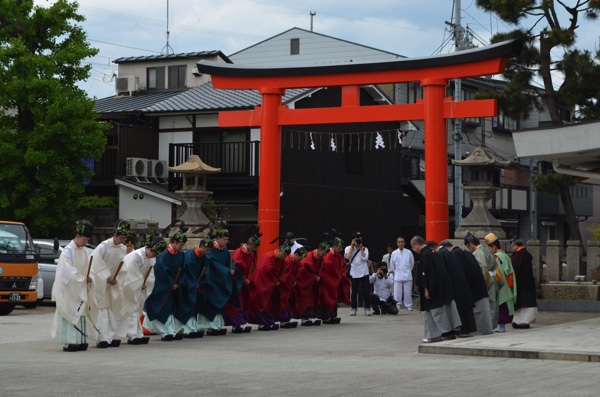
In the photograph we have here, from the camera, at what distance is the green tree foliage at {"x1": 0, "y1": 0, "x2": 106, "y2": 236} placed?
2780 cm

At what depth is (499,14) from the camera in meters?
28.2

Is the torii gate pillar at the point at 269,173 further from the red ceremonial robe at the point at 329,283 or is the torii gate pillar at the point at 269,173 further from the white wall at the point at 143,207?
Result: the white wall at the point at 143,207

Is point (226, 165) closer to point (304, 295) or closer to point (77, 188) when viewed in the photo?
point (77, 188)

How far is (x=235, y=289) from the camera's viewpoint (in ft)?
57.9

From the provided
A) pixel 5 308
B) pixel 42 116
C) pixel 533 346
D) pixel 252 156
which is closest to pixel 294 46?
pixel 252 156

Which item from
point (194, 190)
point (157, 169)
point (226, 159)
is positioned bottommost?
point (194, 190)

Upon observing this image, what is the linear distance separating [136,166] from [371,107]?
1233 centimetres

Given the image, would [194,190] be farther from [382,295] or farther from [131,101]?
[131,101]

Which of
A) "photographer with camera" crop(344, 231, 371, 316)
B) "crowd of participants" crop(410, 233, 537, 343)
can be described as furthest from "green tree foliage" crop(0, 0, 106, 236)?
"crowd of participants" crop(410, 233, 537, 343)

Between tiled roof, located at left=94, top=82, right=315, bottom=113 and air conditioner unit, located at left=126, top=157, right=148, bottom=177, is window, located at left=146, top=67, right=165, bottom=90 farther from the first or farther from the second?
air conditioner unit, located at left=126, top=157, right=148, bottom=177

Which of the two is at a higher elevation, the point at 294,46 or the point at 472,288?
the point at 294,46

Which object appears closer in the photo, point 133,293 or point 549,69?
point 133,293

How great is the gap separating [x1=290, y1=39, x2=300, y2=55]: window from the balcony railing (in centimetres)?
1129

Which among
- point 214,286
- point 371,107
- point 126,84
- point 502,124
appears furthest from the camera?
point 502,124
